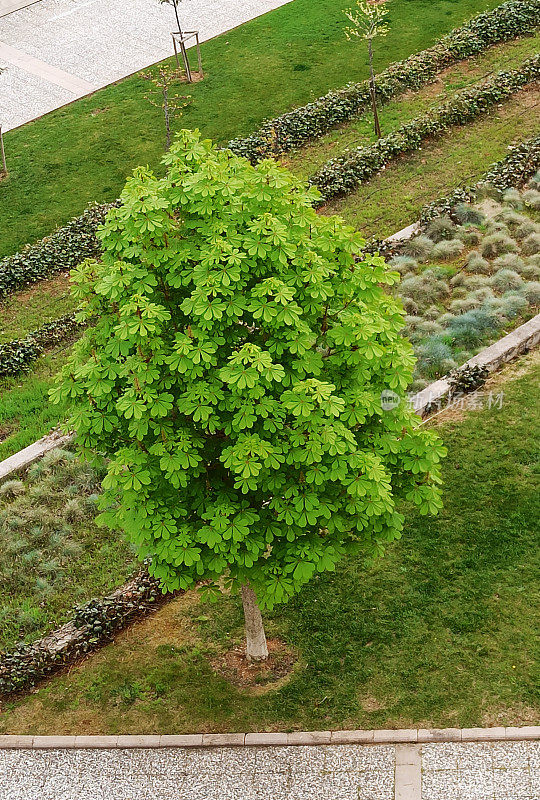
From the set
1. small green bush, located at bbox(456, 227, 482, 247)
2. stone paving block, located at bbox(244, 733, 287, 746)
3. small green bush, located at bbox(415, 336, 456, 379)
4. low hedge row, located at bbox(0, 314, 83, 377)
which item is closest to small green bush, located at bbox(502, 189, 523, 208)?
small green bush, located at bbox(456, 227, 482, 247)

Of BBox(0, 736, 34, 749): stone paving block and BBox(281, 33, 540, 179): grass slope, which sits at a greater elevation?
BBox(281, 33, 540, 179): grass slope

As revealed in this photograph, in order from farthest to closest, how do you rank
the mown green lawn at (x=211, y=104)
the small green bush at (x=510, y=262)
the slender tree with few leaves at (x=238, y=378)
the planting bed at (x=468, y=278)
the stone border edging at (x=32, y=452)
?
the mown green lawn at (x=211, y=104), the small green bush at (x=510, y=262), the planting bed at (x=468, y=278), the stone border edging at (x=32, y=452), the slender tree with few leaves at (x=238, y=378)

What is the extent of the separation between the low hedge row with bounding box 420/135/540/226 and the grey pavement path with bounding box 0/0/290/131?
1015 cm

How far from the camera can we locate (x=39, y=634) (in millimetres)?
11164

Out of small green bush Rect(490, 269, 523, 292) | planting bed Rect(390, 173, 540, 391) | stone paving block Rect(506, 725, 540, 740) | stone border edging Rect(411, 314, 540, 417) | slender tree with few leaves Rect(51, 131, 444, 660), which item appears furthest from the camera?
small green bush Rect(490, 269, 523, 292)

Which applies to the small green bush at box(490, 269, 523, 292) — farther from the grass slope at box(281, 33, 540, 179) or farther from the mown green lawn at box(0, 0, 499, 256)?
the mown green lawn at box(0, 0, 499, 256)

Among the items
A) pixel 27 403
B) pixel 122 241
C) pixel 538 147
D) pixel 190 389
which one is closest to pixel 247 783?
pixel 190 389

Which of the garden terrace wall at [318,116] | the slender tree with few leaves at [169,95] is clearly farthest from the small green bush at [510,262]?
the slender tree with few leaves at [169,95]

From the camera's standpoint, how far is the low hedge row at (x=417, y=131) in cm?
1853

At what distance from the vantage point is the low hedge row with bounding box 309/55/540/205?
60.8ft

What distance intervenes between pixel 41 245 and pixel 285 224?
34.1 ft

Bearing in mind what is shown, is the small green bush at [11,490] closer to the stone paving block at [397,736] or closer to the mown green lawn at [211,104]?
the stone paving block at [397,736]

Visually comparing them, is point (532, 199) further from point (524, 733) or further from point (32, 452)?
point (524, 733)

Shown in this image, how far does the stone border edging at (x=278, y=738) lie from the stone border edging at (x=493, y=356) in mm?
4601
